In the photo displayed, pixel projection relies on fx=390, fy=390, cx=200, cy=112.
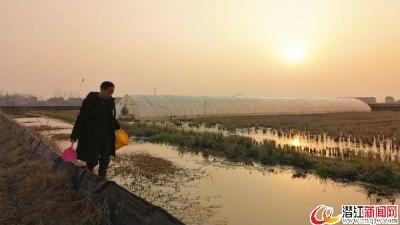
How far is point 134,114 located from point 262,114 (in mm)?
11967

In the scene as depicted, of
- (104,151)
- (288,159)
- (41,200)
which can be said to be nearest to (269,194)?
(104,151)

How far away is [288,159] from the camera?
9055 mm

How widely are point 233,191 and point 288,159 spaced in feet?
9.97

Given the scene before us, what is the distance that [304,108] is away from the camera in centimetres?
3766

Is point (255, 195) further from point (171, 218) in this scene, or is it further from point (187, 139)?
point (187, 139)

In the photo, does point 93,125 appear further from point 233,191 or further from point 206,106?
point 206,106

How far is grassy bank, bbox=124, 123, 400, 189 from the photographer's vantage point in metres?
7.08

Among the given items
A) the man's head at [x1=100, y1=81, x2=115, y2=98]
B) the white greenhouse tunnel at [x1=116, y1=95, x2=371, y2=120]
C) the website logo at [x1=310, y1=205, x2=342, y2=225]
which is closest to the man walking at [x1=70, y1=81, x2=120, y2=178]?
the man's head at [x1=100, y1=81, x2=115, y2=98]

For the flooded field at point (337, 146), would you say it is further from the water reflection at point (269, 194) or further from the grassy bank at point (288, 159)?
the water reflection at point (269, 194)

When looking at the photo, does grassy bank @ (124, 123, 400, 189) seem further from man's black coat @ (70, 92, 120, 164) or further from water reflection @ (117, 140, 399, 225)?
man's black coat @ (70, 92, 120, 164)

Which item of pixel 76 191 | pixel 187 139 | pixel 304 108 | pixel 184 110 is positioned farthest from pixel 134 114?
pixel 76 191

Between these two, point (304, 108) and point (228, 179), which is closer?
point (228, 179)

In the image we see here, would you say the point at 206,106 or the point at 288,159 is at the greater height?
the point at 206,106

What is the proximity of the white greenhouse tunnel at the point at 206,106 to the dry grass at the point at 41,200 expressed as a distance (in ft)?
68.2
